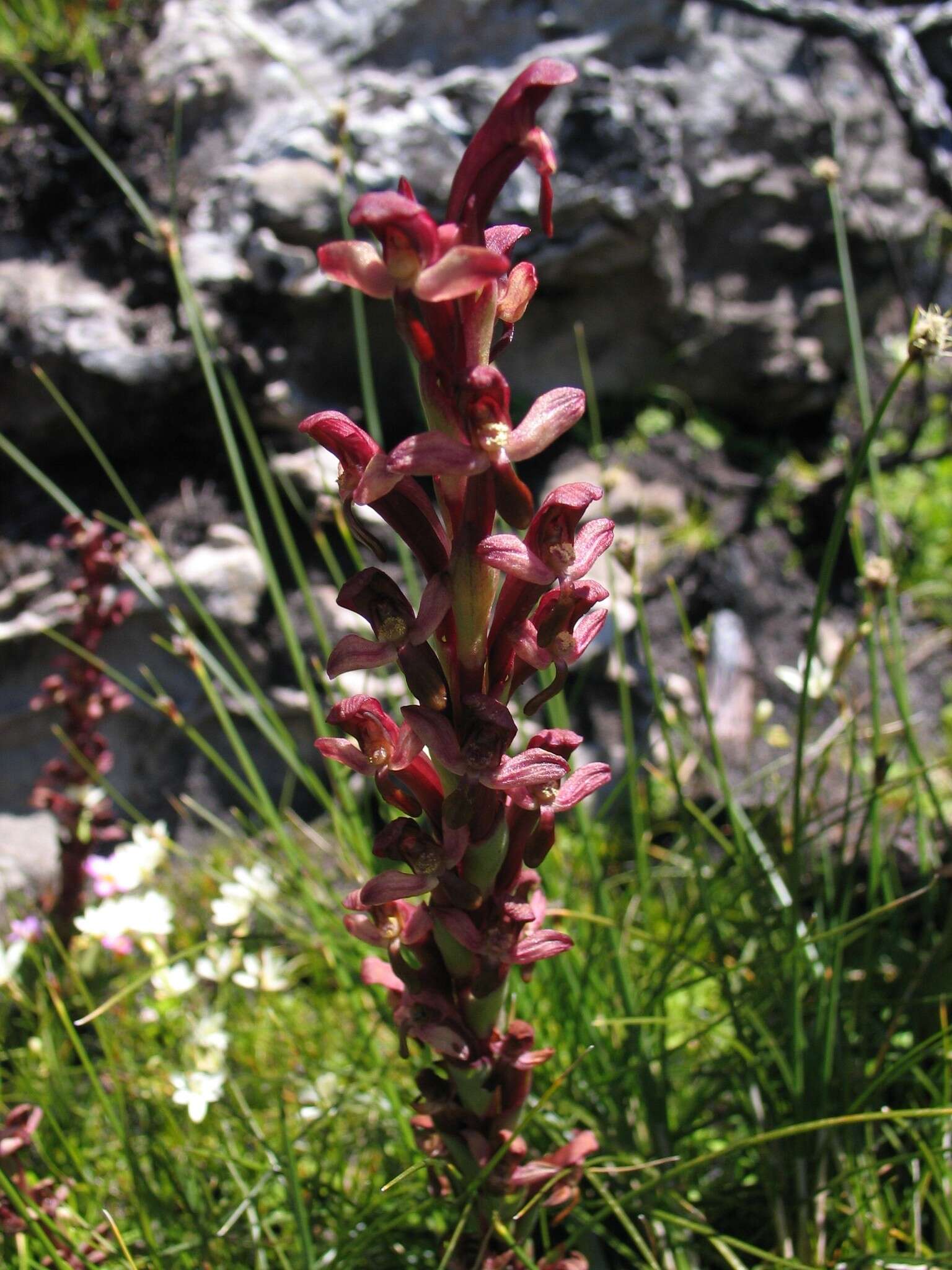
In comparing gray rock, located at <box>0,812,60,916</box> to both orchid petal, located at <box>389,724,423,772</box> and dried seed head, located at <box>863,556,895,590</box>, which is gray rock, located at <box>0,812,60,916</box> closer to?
orchid petal, located at <box>389,724,423,772</box>

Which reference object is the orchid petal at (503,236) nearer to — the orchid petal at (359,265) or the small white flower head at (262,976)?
the orchid petal at (359,265)

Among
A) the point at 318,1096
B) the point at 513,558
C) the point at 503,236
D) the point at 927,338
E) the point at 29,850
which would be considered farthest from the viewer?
the point at 29,850

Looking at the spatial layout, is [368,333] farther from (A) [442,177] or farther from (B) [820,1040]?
(B) [820,1040]

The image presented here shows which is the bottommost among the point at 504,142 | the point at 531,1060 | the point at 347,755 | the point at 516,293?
the point at 531,1060

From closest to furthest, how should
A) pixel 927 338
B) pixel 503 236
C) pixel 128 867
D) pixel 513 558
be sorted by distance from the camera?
1. pixel 513 558
2. pixel 503 236
3. pixel 927 338
4. pixel 128 867

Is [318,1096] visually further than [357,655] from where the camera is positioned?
Yes

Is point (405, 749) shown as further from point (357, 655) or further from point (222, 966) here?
point (222, 966)

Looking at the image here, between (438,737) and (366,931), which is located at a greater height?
(438,737)

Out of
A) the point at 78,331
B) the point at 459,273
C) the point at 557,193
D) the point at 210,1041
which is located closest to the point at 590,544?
the point at 459,273
